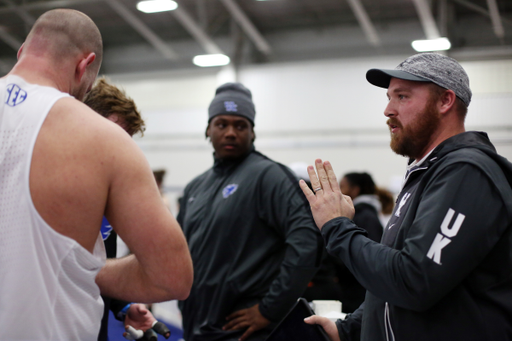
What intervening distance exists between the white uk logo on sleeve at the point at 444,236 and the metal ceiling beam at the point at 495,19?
357 inches

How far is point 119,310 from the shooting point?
88.3 inches

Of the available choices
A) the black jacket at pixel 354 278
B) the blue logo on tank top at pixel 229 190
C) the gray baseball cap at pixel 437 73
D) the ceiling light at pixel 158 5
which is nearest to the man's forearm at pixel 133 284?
the gray baseball cap at pixel 437 73

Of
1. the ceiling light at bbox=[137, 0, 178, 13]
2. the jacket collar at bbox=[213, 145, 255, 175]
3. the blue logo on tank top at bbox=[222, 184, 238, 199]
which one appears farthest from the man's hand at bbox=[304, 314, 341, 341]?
the ceiling light at bbox=[137, 0, 178, 13]

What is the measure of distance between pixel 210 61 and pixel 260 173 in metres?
8.93

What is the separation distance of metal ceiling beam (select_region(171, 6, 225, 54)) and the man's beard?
29.1 ft

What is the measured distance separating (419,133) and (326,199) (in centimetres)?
39

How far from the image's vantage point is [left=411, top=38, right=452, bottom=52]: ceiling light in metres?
9.42

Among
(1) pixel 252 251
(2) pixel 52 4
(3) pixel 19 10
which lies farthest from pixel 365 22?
(1) pixel 252 251

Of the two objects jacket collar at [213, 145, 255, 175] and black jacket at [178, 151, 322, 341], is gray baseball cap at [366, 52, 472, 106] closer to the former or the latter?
black jacket at [178, 151, 322, 341]

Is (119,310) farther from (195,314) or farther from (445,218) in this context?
(445,218)

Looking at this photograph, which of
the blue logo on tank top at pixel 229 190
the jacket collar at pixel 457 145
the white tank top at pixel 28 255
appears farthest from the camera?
the blue logo on tank top at pixel 229 190

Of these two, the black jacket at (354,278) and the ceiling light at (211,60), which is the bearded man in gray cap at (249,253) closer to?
the black jacket at (354,278)

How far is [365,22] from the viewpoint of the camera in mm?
9430

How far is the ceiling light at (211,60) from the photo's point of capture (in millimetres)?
11000
